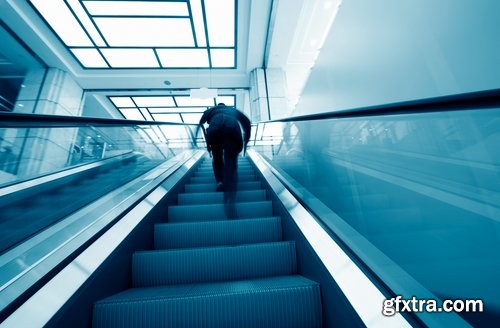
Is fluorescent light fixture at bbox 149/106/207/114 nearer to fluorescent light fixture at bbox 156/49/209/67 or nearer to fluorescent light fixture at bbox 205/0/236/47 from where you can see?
fluorescent light fixture at bbox 156/49/209/67

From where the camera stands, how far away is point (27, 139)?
2.61 metres

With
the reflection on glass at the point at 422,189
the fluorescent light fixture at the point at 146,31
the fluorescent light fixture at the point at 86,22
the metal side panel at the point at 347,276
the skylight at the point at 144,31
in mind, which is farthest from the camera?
the fluorescent light fixture at the point at 146,31

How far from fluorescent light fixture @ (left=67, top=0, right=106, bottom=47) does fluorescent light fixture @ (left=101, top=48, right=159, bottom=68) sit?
40 centimetres

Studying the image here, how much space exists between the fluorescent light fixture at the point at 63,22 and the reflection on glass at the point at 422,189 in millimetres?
7231

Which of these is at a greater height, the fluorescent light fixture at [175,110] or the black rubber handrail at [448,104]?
the fluorescent light fixture at [175,110]

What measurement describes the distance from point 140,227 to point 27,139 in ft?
5.94

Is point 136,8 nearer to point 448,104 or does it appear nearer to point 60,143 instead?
point 60,143

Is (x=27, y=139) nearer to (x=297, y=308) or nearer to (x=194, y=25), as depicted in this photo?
(x=297, y=308)

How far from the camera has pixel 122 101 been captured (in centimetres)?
1073

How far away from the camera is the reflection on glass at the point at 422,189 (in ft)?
4.26

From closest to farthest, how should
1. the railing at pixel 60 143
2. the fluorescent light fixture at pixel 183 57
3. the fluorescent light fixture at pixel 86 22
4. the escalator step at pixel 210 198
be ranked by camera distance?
1. the railing at pixel 60 143
2. the escalator step at pixel 210 198
3. the fluorescent light fixture at pixel 86 22
4. the fluorescent light fixture at pixel 183 57

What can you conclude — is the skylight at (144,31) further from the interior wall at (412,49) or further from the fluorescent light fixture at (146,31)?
the interior wall at (412,49)

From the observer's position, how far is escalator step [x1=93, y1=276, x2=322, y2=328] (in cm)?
132

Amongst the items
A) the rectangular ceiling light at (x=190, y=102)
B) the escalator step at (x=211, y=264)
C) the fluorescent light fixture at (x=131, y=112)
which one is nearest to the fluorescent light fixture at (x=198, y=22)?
the rectangular ceiling light at (x=190, y=102)
